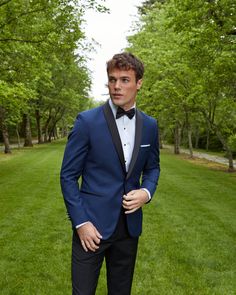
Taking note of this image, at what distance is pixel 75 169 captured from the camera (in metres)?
2.95

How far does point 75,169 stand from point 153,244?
5185 mm

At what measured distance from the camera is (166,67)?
76.9ft

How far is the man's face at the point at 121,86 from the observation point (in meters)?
2.99

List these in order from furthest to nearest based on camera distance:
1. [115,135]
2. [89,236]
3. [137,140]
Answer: [137,140]
[115,135]
[89,236]

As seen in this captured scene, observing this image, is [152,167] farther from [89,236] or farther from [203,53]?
[203,53]

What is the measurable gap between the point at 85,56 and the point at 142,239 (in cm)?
3978

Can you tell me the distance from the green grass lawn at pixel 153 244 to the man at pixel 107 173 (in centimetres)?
269

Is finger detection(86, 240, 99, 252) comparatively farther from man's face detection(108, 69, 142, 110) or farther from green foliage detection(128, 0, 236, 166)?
green foliage detection(128, 0, 236, 166)

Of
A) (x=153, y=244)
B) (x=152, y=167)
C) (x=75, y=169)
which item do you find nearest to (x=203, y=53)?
(x=153, y=244)

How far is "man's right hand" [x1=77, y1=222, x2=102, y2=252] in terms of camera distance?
2.88m

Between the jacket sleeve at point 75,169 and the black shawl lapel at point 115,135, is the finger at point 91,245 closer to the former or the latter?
the jacket sleeve at point 75,169

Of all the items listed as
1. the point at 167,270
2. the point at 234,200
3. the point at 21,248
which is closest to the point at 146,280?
the point at 167,270

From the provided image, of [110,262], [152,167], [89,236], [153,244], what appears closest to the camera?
[89,236]

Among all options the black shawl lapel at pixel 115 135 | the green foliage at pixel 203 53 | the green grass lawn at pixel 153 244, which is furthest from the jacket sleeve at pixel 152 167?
the green foliage at pixel 203 53
